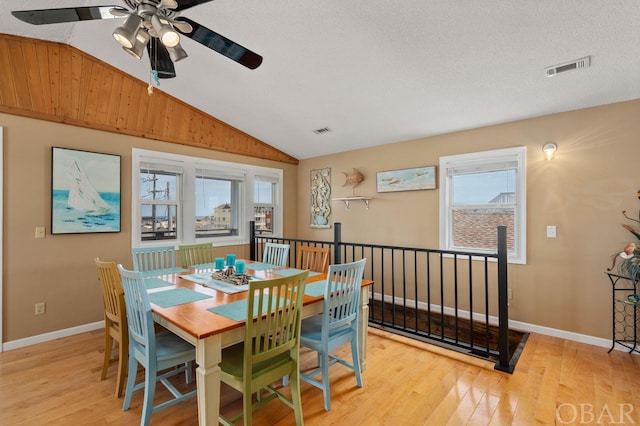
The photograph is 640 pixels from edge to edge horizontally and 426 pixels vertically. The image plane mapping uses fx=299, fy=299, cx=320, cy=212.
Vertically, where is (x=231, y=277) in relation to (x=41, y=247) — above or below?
below

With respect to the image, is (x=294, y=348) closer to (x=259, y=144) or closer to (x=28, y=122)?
(x=28, y=122)

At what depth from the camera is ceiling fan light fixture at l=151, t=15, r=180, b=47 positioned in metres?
1.70

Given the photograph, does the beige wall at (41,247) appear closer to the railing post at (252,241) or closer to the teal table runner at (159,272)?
the teal table runner at (159,272)

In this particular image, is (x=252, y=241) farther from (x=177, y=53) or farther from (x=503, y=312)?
(x=503, y=312)

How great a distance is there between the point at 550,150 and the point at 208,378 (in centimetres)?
383

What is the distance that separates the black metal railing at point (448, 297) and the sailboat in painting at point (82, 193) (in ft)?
6.67

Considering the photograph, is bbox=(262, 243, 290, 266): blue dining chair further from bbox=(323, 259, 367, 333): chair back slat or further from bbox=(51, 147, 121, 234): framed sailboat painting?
bbox=(51, 147, 121, 234): framed sailboat painting

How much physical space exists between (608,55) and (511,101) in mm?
806

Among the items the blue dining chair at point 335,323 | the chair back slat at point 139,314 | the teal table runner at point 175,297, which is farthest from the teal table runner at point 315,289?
the chair back slat at point 139,314

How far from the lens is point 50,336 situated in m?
3.19

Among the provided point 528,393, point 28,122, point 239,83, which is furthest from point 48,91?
point 528,393

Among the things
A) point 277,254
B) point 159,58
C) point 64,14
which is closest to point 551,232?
point 277,254

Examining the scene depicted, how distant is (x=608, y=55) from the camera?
2.42m

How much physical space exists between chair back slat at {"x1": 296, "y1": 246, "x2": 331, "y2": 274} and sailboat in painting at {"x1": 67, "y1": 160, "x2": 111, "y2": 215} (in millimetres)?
2428
